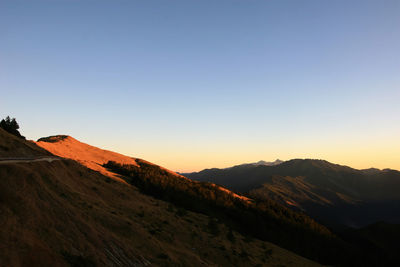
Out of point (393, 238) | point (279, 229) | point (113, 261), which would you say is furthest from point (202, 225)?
point (393, 238)

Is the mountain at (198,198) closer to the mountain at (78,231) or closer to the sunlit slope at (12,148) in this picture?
the sunlit slope at (12,148)

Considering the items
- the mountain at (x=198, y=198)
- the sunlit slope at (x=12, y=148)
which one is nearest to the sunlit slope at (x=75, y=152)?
the mountain at (x=198, y=198)

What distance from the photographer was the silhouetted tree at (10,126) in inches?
1875

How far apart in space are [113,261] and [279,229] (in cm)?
9558

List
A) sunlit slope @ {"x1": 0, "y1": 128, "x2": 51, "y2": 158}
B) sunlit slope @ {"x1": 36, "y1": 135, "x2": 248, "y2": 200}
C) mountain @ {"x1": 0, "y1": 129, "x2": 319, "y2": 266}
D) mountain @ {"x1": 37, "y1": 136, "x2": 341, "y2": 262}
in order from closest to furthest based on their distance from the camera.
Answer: mountain @ {"x1": 0, "y1": 129, "x2": 319, "y2": 266}, sunlit slope @ {"x1": 0, "y1": 128, "x2": 51, "y2": 158}, sunlit slope @ {"x1": 36, "y1": 135, "x2": 248, "y2": 200}, mountain @ {"x1": 37, "y1": 136, "x2": 341, "y2": 262}

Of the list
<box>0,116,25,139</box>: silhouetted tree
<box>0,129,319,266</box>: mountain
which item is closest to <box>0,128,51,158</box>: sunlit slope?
<box>0,129,319,266</box>: mountain

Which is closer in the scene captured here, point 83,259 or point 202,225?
point 83,259

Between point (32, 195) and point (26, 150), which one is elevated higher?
point (26, 150)

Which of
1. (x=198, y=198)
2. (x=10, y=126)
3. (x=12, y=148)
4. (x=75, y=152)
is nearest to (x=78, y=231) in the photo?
(x=12, y=148)

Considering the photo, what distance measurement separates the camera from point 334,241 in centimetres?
11106

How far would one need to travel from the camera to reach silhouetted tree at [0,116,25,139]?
47.6 meters

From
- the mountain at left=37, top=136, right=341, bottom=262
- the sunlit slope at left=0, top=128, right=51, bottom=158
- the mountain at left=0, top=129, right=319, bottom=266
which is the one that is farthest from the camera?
the mountain at left=37, top=136, right=341, bottom=262

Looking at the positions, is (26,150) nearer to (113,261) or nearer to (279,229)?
(113,261)

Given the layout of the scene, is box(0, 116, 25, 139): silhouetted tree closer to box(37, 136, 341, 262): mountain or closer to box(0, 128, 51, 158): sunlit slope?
box(37, 136, 341, 262): mountain
